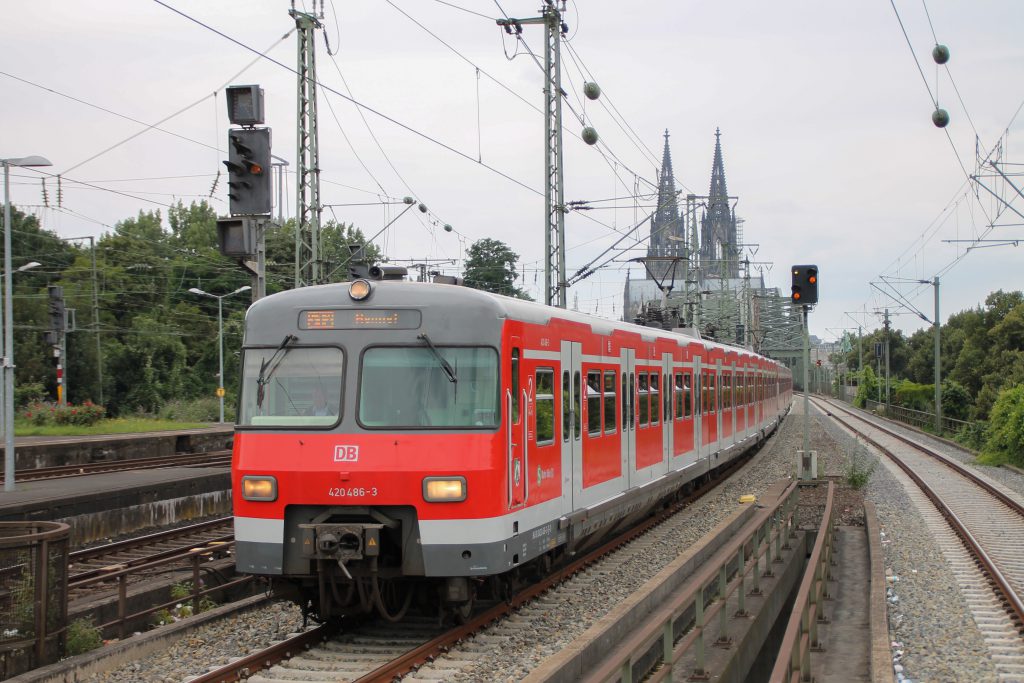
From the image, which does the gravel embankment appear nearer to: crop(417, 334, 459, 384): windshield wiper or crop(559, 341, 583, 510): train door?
crop(559, 341, 583, 510): train door

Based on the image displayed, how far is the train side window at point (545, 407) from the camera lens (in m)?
10.2

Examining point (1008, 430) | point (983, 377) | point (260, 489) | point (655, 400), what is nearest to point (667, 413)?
point (655, 400)

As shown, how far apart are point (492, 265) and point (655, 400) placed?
22.9m

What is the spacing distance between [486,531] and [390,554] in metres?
0.82

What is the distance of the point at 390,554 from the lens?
897 centimetres

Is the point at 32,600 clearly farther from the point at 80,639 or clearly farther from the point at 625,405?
the point at 625,405

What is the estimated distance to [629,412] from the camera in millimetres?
14219

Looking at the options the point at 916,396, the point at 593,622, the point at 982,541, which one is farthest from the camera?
the point at 916,396

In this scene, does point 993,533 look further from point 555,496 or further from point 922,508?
point 555,496

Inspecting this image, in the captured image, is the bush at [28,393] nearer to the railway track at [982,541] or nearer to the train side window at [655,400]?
the railway track at [982,541]

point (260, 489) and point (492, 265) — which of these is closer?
point (260, 489)

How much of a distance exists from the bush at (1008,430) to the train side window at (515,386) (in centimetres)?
2451

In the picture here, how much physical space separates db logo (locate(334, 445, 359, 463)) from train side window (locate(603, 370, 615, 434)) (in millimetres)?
4624

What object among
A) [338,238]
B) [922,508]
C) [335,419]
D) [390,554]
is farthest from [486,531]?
[338,238]
